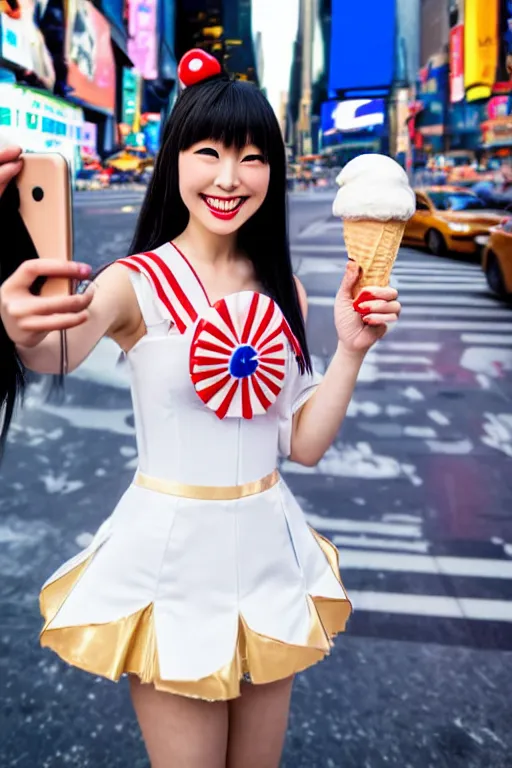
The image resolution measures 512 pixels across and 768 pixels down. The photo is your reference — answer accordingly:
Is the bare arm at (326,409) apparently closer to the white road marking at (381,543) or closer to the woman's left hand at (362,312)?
the woman's left hand at (362,312)

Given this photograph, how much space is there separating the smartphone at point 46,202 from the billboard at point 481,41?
3960 mm

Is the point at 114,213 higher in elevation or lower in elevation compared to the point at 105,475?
higher

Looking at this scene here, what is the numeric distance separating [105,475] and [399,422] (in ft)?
5.67

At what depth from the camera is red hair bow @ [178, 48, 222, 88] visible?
120cm

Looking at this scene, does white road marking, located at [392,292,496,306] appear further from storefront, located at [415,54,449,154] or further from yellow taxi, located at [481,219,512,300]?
storefront, located at [415,54,449,154]

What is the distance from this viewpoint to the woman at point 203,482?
1134 millimetres

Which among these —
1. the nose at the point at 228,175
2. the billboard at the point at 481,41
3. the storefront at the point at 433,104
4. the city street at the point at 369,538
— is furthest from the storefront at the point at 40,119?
the nose at the point at 228,175

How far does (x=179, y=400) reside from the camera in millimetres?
1177

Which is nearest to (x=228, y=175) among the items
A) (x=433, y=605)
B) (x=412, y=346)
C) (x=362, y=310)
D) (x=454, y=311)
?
(x=362, y=310)

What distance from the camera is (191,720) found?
3.78 feet

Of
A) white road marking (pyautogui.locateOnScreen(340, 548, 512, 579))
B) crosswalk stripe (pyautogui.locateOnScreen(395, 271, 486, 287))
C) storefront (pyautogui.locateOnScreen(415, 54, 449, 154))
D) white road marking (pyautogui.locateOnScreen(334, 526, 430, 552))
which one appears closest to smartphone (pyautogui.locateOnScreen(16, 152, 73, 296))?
white road marking (pyautogui.locateOnScreen(340, 548, 512, 579))

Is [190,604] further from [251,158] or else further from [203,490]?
[251,158]

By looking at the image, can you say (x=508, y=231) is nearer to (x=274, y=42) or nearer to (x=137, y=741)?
(x=274, y=42)

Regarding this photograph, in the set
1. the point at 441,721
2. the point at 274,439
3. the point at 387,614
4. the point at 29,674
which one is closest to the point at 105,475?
the point at 29,674
